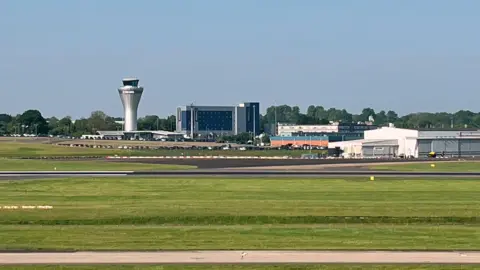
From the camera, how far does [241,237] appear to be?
3628cm

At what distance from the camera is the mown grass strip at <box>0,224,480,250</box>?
33.3 meters

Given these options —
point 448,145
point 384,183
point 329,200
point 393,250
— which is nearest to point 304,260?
point 393,250

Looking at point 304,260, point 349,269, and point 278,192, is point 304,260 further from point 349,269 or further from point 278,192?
point 278,192

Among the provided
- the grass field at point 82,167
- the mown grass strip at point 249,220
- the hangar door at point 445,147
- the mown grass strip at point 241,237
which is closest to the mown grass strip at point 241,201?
the mown grass strip at point 249,220

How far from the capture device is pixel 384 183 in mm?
71562

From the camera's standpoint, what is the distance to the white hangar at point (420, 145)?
155 metres

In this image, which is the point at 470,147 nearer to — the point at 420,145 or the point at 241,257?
the point at 420,145

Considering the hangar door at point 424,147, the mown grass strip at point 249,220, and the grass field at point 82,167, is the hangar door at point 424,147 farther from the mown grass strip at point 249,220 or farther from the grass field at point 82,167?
the mown grass strip at point 249,220

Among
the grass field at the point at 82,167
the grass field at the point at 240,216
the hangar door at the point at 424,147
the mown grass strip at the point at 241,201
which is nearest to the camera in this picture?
the grass field at the point at 240,216

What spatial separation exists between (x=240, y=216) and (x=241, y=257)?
14734 millimetres

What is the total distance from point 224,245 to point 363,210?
16.2 metres

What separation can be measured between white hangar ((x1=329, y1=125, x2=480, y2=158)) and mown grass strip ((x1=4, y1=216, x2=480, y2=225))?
110 metres

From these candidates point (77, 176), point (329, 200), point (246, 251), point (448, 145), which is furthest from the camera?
point (448, 145)

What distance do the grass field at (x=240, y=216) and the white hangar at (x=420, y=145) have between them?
85034 millimetres
